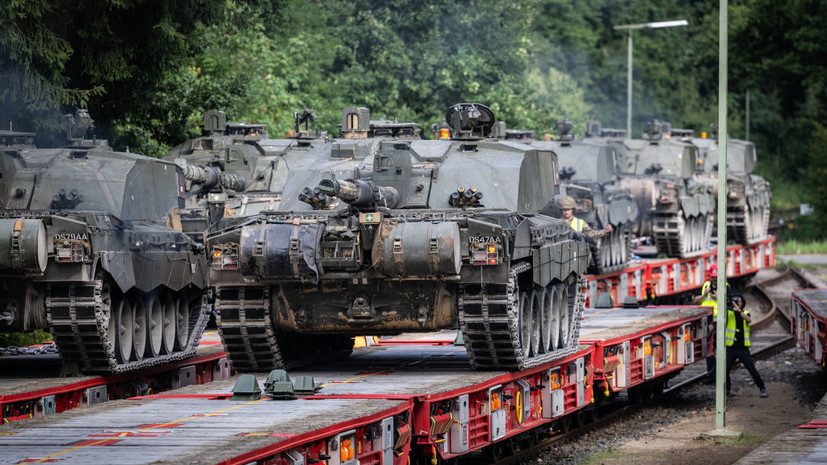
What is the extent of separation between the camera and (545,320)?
1892cm

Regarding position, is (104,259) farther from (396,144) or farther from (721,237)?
(721,237)

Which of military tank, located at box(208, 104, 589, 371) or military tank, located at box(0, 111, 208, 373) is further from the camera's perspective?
military tank, located at box(0, 111, 208, 373)

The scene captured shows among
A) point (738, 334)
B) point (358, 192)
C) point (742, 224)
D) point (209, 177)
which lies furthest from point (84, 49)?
point (742, 224)

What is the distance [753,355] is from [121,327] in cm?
1393

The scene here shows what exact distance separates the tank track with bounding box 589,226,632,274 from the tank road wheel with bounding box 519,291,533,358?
11611mm

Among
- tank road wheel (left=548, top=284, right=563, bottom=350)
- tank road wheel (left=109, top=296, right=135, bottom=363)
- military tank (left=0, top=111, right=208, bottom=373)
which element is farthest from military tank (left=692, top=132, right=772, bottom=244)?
tank road wheel (left=109, top=296, right=135, bottom=363)

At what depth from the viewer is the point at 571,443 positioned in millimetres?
19516

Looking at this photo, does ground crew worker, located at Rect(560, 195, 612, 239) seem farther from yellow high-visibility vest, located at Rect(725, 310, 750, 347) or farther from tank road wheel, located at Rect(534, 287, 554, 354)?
tank road wheel, located at Rect(534, 287, 554, 354)

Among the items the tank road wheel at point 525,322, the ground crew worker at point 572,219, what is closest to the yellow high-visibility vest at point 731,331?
the ground crew worker at point 572,219

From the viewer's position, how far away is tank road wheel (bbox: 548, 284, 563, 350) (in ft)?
63.0

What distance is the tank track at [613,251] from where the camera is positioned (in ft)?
100.0

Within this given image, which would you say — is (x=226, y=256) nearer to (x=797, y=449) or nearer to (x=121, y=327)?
(x=121, y=327)

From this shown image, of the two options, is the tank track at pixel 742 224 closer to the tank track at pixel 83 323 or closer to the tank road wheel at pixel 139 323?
the tank road wheel at pixel 139 323

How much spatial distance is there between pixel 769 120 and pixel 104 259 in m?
61.4
